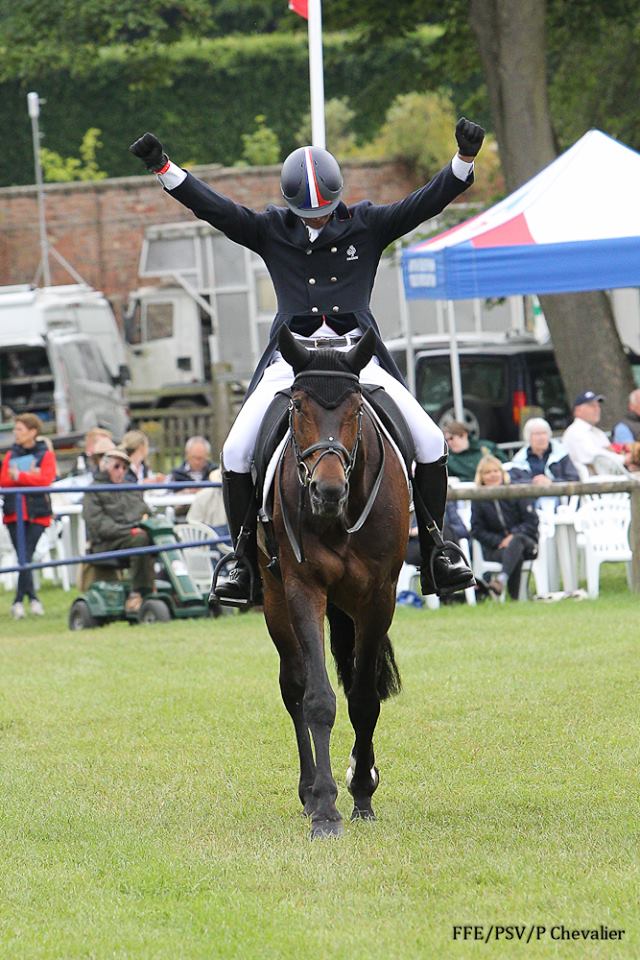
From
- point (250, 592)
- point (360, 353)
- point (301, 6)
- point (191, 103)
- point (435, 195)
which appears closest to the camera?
point (360, 353)

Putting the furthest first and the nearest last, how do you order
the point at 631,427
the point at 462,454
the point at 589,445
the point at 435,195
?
the point at 631,427
the point at 589,445
the point at 462,454
the point at 435,195

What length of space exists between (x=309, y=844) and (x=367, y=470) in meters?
1.57

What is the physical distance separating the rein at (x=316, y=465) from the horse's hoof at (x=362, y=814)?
110 centimetres

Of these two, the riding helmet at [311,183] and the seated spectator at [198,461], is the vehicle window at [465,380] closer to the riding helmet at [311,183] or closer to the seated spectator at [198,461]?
the seated spectator at [198,461]

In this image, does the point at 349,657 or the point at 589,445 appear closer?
the point at 349,657

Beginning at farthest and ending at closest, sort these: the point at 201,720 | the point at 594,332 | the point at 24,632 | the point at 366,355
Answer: the point at 594,332, the point at 24,632, the point at 201,720, the point at 366,355

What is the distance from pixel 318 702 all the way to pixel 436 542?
128 cm

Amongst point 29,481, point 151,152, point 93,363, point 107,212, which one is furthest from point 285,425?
point 107,212

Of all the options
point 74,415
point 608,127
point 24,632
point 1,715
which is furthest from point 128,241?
point 1,715

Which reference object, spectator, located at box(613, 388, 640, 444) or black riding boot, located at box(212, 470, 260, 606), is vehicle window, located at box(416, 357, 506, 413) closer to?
spectator, located at box(613, 388, 640, 444)

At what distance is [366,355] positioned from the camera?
270 inches

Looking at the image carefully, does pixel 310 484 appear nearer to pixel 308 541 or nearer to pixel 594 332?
pixel 308 541

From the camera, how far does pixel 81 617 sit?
50.8 ft

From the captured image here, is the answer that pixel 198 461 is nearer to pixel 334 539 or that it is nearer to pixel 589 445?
pixel 589 445
